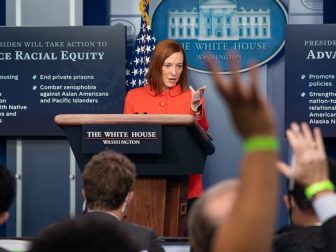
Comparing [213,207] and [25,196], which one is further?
[25,196]

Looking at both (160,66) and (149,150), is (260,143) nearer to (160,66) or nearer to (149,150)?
(149,150)

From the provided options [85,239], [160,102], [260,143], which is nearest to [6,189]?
[85,239]

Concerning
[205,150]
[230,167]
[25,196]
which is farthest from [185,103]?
[25,196]

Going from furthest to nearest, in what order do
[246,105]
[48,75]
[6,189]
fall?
[48,75] → [6,189] → [246,105]

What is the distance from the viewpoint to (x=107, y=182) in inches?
117

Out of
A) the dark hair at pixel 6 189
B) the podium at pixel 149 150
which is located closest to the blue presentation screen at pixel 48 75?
the podium at pixel 149 150

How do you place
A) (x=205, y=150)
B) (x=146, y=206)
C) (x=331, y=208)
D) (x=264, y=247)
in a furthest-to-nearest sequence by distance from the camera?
1. (x=205, y=150)
2. (x=146, y=206)
3. (x=331, y=208)
4. (x=264, y=247)

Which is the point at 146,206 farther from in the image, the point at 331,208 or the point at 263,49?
the point at 263,49

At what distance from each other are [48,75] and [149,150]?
9.44 feet

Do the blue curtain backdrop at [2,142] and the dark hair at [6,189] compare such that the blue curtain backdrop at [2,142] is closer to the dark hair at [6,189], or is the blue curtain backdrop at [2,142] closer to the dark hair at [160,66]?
the dark hair at [160,66]

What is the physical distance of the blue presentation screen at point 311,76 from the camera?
6.59m

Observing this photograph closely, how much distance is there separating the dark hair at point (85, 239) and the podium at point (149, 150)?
2.67m

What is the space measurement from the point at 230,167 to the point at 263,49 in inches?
39.5

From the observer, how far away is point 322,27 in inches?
261
